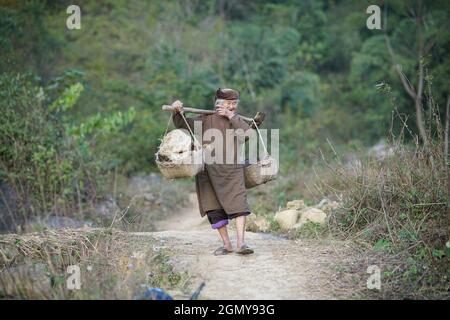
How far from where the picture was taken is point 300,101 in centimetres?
1677

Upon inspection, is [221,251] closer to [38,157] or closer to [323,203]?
[323,203]

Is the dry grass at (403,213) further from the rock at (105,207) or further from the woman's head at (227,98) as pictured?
the rock at (105,207)

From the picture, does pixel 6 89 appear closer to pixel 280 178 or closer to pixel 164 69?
pixel 280 178

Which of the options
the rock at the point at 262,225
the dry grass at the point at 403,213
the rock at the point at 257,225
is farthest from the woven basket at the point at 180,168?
the rock at the point at 262,225

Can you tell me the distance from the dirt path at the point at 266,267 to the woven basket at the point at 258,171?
69 centimetres

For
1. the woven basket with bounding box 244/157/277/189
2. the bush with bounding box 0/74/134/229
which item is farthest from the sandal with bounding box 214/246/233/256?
the bush with bounding box 0/74/134/229

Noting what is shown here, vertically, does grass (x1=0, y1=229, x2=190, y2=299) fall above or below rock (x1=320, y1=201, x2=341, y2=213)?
above

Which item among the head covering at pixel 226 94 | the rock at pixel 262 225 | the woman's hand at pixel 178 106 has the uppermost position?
the head covering at pixel 226 94

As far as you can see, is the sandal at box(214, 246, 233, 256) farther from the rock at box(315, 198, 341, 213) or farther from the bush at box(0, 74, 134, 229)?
the bush at box(0, 74, 134, 229)

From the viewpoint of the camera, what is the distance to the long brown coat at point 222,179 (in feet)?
16.8

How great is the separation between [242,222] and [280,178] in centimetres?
589

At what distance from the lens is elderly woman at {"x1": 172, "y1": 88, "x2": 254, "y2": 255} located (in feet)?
16.8

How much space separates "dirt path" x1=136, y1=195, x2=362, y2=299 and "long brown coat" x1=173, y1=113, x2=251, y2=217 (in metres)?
0.47

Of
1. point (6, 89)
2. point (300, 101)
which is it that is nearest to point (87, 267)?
point (6, 89)
